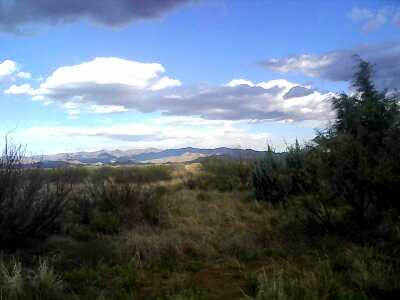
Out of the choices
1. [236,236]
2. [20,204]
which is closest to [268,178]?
[236,236]

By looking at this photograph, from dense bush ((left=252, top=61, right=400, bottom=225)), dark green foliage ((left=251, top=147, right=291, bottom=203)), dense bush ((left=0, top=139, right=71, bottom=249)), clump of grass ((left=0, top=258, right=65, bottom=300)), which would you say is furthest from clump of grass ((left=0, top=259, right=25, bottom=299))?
dark green foliage ((left=251, top=147, right=291, bottom=203))

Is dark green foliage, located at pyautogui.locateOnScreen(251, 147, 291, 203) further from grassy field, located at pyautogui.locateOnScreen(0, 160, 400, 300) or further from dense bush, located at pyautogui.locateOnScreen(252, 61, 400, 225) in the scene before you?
dense bush, located at pyautogui.locateOnScreen(252, 61, 400, 225)

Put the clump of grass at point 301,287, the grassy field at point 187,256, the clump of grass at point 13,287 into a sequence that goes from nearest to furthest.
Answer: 1. the clump of grass at point 301,287
2. the clump of grass at point 13,287
3. the grassy field at point 187,256

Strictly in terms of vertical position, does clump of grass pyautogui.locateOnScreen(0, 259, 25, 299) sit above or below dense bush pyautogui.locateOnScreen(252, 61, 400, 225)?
below

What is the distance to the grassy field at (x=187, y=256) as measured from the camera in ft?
20.8

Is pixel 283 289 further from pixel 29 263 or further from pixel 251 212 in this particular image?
pixel 251 212

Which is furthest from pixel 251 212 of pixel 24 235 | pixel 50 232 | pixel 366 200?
pixel 24 235

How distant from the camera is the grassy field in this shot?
6340 mm

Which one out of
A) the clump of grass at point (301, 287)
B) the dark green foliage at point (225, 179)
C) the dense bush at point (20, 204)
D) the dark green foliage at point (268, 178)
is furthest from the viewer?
the dark green foliage at point (225, 179)

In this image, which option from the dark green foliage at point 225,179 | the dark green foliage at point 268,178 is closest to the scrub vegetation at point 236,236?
the dark green foliage at point 268,178

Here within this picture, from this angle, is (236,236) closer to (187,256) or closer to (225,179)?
(187,256)

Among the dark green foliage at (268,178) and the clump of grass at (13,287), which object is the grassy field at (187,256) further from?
the dark green foliage at (268,178)

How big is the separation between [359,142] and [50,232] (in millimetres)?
7346

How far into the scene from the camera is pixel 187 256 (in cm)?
888
